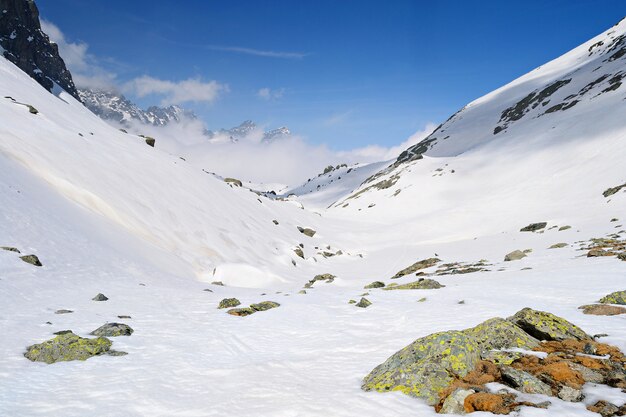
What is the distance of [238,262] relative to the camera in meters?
33.7

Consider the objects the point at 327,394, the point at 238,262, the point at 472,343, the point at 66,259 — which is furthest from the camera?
the point at 238,262

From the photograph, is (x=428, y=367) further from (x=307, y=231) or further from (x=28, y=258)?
(x=307, y=231)

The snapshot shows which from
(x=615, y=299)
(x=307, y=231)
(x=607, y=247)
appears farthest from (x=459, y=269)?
(x=307, y=231)

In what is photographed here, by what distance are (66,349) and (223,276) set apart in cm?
2015

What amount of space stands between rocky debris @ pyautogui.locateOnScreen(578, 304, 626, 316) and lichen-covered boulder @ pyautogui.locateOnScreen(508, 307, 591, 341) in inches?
123

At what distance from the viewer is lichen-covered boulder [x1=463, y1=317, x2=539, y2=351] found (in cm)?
873

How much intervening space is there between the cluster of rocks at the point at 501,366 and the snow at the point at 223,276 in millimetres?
442

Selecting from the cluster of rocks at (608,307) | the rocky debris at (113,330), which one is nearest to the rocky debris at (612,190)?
the cluster of rocks at (608,307)

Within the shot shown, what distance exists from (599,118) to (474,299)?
76.2m

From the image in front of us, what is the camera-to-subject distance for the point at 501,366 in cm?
764

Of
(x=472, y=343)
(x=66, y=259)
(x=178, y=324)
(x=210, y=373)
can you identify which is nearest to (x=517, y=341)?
(x=472, y=343)

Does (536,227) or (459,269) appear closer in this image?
(459,269)

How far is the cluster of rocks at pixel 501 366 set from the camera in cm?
652

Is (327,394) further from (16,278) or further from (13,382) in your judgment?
(16,278)
